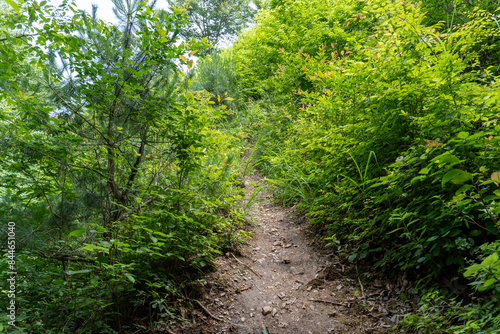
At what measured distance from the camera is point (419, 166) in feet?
6.79

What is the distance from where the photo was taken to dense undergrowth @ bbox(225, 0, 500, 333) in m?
1.47

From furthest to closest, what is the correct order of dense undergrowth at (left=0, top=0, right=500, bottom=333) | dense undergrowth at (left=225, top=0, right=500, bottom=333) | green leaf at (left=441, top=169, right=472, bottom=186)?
dense undergrowth at (left=0, top=0, right=500, bottom=333)
dense undergrowth at (left=225, top=0, right=500, bottom=333)
green leaf at (left=441, top=169, right=472, bottom=186)

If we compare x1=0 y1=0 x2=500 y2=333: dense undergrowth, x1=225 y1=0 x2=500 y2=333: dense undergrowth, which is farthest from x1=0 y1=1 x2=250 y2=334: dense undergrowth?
x1=225 y1=0 x2=500 y2=333: dense undergrowth

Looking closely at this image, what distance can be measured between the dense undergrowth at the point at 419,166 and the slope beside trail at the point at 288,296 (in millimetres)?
275

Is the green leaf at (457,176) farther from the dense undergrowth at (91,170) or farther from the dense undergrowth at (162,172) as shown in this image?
the dense undergrowth at (91,170)

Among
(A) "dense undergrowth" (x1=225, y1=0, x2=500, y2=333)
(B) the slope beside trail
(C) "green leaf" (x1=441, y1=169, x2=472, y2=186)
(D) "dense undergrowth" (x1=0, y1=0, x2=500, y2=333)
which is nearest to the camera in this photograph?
(C) "green leaf" (x1=441, y1=169, x2=472, y2=186)

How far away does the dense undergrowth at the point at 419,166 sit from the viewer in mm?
1469

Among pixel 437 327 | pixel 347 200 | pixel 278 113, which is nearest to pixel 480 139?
pixel 437 327

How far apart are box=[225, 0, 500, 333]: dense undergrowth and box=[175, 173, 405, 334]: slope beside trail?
0.90 feet

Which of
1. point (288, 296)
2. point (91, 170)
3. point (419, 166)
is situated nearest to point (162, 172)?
point (91, 170)

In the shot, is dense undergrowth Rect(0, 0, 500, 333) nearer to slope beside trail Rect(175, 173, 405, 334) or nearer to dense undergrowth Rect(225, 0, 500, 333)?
dense undergrowth Rect(225, 0, 500, 333)

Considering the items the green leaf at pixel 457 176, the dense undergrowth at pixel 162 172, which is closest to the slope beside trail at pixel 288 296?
the dense undergrowth at pixel 162 172

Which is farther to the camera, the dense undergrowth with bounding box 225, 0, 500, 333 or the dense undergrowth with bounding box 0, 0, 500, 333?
the dense undergrowth with bounding box 0, 0, 500, 333

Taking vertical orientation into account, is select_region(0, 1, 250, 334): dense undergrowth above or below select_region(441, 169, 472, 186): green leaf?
above
